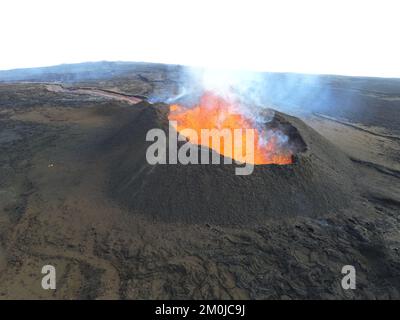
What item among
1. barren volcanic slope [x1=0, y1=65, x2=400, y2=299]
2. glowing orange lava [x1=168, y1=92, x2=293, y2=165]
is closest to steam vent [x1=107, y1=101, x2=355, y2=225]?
barren volcanic slope [x1=0, y1=65, x2=400, y2=299]

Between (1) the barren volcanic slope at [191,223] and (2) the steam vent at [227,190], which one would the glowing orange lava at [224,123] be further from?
(2) the steam vent at [227,190]

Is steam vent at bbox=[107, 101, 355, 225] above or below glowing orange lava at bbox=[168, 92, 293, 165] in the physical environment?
below

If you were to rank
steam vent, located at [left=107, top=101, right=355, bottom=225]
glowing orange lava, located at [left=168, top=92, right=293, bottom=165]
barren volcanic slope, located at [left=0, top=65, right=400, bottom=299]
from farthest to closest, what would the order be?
glowing orange lava, located at [left=168, top=92, right=293, bottom=165] → steam vent, located at [left=107, top=101, right=355, bottom=225] → barren volcanic slope, located at [left=0, top=65, right=400, bottom=299]

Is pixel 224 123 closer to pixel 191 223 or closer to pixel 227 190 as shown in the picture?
pixel 227 190

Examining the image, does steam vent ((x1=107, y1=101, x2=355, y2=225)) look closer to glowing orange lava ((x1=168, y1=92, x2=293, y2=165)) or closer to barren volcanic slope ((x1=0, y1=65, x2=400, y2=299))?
barren volcanic slope ((x1=0, y1=65, x2=400, y2=299))

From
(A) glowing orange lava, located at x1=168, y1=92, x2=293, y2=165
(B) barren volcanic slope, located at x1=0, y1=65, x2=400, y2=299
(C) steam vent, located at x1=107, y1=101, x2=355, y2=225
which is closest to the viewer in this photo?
(B) barren volcanic slope, located at x1=0, y1=65, x2=400, y2=299
